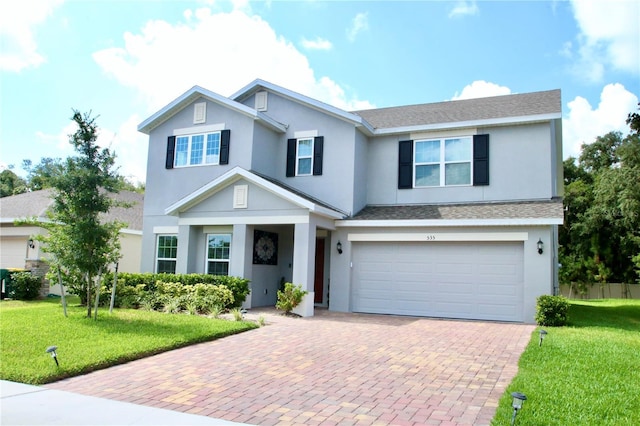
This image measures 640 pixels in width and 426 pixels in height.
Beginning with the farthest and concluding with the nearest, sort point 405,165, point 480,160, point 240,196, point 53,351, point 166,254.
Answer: point 166,254
point 405,165
point 480,160
point 240,196
point 53,351

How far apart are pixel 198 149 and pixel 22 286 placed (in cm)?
785

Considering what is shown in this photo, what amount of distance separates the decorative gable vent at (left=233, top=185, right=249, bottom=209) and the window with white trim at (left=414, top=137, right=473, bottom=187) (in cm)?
590

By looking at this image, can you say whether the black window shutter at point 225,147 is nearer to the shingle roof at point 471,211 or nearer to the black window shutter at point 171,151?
the black window shutter at point 171,151

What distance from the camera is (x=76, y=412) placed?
576 cm

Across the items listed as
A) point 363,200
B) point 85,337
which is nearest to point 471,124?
point 363,200

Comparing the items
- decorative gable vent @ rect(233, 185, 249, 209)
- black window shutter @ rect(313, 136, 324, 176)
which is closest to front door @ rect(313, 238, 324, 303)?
black window shutter @ rect(313, 136, 324, 176)

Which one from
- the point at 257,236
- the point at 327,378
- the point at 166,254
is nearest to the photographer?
the point at 327,378

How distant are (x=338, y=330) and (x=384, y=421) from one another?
637cm

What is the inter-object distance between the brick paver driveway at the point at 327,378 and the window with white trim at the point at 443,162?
6.48 meters

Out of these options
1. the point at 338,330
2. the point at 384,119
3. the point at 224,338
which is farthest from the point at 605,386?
the point at 384,119

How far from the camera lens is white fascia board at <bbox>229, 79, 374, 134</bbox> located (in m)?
16.5

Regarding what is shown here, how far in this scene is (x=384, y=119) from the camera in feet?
60.5

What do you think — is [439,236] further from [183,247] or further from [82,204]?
[82,204]

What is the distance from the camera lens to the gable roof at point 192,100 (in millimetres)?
17078
